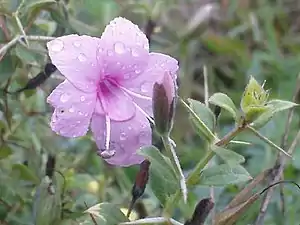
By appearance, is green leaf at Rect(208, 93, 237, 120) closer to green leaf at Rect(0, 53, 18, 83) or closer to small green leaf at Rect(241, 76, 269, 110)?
small green leaf at Rect(241, 76, 269, 110)

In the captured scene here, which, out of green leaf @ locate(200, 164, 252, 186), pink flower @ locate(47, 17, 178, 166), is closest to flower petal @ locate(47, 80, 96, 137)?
pink flower @ locate(47, 17, 178, 166)

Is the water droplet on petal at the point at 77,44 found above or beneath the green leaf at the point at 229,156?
above

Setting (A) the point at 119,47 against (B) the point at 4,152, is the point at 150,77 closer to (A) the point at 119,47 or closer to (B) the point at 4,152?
(A) the point at 119,47

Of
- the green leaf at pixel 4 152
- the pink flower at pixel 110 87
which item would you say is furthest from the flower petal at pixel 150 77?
the green leaf at pixel 4 152

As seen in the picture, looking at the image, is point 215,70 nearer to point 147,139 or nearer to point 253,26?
point 253,26

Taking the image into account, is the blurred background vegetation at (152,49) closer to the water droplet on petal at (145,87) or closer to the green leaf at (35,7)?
the green leaf at (35,7)
